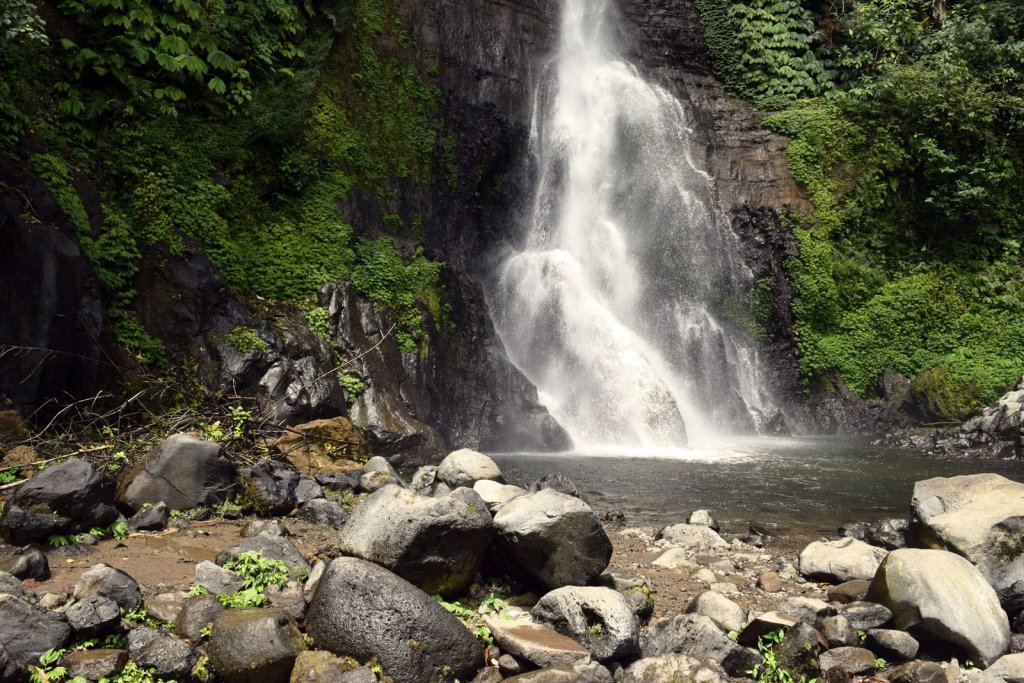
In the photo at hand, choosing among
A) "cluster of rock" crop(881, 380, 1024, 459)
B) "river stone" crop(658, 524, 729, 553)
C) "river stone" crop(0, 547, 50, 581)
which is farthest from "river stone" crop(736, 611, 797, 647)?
"cluster of rock" crop(881, 380, 1024, 459)

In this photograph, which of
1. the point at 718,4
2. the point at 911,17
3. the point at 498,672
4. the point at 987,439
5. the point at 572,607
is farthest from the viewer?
the point at 718,4

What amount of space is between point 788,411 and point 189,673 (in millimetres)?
16952

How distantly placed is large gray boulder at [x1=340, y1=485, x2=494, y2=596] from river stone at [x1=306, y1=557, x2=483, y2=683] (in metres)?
0.32

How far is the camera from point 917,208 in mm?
19031

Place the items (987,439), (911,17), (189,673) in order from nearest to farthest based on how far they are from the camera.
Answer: (189,673) < (987,439) < (911,17)

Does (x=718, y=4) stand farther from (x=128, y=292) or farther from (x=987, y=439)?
(x=128, y=292)

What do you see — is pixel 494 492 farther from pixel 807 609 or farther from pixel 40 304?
pixel 40 304

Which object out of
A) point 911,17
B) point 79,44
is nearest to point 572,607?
point 79,44

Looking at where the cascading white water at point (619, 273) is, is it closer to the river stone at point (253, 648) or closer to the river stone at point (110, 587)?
the river stone at point (253, 648)

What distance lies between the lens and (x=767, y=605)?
5.55 metres

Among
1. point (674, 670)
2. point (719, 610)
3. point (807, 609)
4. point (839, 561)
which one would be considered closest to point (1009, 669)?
point (807, 609)

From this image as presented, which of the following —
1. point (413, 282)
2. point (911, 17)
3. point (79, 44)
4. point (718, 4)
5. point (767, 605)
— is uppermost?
point (718, 4)

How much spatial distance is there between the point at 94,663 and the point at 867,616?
4.76 meters

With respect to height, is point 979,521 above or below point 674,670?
above
